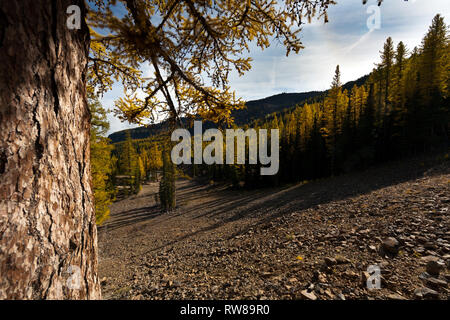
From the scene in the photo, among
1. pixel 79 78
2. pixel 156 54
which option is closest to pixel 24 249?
pixel 79 78

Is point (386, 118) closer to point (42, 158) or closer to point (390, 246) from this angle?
point (390, 246)

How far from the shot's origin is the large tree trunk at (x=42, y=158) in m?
1.20

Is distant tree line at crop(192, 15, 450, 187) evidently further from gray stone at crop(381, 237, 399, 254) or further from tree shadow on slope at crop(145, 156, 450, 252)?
gray stone at crop(381, 237, 399, 254)

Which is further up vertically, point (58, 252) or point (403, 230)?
point (58, 252)

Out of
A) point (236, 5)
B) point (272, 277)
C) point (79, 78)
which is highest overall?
point (236, 5)

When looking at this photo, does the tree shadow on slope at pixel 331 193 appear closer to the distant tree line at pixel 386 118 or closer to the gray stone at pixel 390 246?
the distant tree line at pixel 386 118

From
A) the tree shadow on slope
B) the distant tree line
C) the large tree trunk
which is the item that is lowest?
the tree shadow on slope

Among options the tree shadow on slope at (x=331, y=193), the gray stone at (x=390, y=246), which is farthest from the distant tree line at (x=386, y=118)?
the gray stone at (x=390, y=246)

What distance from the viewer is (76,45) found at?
1.75 m

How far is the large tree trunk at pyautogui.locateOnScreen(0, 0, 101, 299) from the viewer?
3.92 feet

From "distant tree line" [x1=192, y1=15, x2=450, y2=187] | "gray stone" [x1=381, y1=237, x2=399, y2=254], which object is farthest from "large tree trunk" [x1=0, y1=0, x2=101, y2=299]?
"distant tree line" [x1=192, y1=15, x2=450, y2=187]

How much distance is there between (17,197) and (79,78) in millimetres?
1216
